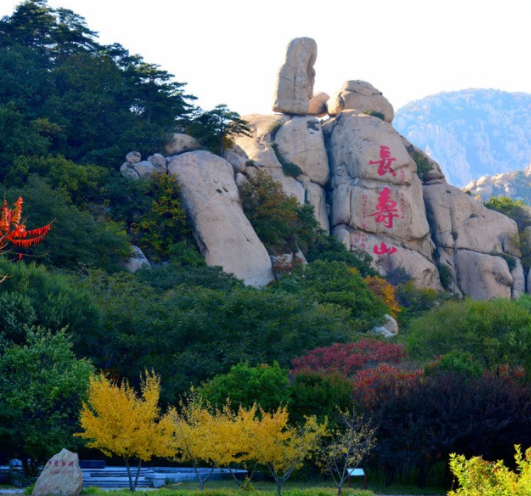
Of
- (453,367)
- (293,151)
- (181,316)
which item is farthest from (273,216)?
(453,367)

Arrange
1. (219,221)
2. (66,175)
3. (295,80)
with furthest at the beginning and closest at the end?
(295,80), (219,221), (66,175)

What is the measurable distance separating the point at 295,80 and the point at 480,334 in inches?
1076

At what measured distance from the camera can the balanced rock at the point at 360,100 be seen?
166ft

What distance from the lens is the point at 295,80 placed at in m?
50.1

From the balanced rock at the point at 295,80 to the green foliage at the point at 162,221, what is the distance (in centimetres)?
1234

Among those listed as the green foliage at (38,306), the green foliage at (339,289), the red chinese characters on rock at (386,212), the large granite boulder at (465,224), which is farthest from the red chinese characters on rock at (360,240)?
the green foliage at (38,306)

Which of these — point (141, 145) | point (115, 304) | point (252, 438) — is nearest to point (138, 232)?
point (141, 145)

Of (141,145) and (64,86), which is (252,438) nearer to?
(141,145)

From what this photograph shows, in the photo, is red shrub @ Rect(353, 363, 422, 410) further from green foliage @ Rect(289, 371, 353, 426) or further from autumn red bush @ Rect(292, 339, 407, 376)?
autumn red bush @ Rect(292, 339, 407, 376)

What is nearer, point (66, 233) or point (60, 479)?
point (60, 479)

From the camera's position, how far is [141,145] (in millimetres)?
41719

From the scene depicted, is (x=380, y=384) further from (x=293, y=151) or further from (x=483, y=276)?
(x=483, y=276)

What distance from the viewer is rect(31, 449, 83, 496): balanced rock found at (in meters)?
16.2

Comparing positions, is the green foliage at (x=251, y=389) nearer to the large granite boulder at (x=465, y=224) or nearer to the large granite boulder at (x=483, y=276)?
the large granite boulder at (x=483, y=276)
